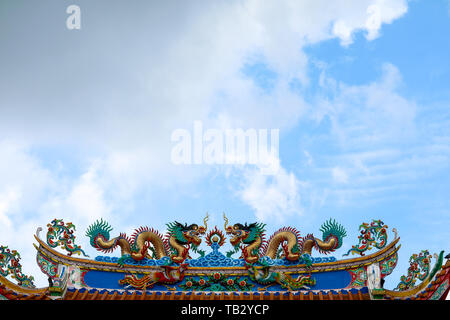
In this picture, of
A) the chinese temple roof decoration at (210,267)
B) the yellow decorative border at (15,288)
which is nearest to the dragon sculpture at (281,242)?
the chinese temple roof decoration at (210,267)

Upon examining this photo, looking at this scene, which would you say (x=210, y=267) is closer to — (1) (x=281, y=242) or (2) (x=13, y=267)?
(1) (x=281, y=242)

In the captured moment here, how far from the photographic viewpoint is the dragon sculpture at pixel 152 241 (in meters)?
11.0

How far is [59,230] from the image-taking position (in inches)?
439

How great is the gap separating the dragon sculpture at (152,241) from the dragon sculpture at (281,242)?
0.85m

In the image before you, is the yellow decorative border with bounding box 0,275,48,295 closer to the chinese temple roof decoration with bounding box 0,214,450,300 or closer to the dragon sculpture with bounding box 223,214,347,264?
the chinese temple roof decoration with bounding box 0,214,450,300

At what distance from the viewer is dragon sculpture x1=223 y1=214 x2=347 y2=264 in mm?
10625

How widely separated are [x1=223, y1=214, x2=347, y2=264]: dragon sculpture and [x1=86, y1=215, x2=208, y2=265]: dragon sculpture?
2.77ft

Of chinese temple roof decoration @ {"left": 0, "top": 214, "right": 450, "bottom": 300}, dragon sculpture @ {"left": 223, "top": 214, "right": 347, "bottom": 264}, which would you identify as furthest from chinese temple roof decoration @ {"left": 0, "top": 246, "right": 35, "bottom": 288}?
dragon sculpture @ {"left": 223, "top": 214, "right": 347, "bottom": 264}

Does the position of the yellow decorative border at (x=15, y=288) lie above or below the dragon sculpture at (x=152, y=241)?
below

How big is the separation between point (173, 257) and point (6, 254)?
375 centimetres

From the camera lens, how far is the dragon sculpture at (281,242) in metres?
10.6

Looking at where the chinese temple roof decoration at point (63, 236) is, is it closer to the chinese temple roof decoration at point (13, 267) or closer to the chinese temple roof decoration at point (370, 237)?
the chinese temple roof decoration at point (13, 267)
